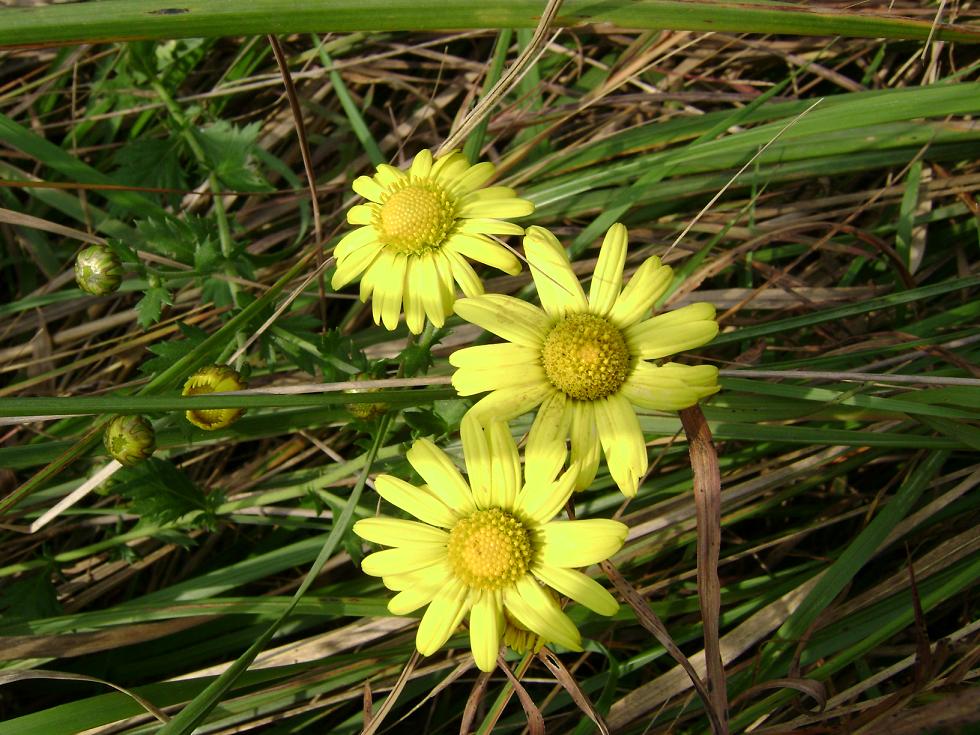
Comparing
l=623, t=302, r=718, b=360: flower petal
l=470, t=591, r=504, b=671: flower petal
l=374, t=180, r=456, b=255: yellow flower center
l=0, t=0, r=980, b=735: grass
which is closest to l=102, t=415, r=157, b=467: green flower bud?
l=0, t=0, r=980, b=735: grass

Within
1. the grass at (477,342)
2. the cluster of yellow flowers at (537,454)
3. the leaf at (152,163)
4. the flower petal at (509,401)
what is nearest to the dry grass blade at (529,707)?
the grass at (477,342)

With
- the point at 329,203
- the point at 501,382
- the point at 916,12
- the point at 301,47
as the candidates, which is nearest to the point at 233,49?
the point at 301,47

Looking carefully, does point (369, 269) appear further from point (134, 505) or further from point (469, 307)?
point (134, 505)

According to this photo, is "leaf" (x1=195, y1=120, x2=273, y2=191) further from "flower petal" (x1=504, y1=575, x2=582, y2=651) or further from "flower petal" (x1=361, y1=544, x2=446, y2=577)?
"flower petal" (x1=504, y1=575, x2=582, y2=651)

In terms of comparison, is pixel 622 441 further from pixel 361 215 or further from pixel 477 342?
pixel 477 342

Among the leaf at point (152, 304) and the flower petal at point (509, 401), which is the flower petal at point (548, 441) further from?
the leaf at point (152, 304)

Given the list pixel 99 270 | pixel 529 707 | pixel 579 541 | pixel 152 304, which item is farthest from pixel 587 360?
pixel 99 270
